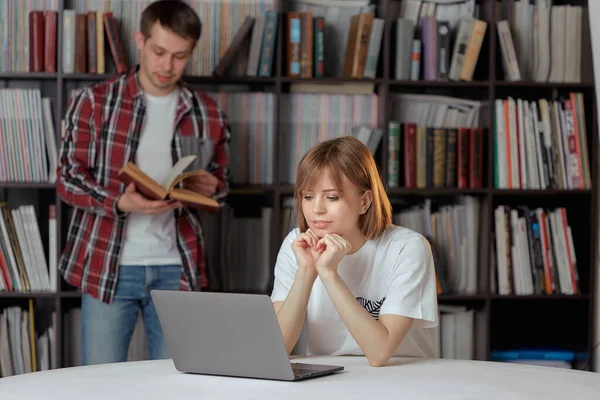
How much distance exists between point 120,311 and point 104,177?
42cm

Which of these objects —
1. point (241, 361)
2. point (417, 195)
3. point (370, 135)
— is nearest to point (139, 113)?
point (370, 135)

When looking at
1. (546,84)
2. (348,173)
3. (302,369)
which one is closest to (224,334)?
(302,369)

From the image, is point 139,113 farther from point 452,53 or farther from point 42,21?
point 452,53

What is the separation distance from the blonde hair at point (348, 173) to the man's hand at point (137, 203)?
66cm

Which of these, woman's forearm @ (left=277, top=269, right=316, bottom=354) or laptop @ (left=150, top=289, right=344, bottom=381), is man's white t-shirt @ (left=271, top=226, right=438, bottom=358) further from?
laptop @ (left=150, top=289, right=344, bottom=381)

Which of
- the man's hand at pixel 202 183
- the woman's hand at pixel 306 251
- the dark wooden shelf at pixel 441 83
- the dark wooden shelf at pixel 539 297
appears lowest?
the dark wooden shelf at pixel 539 297

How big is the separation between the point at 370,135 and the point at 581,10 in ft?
3.10

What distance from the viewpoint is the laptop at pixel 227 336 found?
1.43 meters

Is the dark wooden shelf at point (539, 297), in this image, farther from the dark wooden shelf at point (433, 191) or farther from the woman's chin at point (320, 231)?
the woman's chin at point (320, 231)


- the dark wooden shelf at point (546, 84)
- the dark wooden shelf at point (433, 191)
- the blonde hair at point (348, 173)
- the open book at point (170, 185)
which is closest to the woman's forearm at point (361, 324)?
the blonde hair at point (348, 173)

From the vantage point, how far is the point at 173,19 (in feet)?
8.55

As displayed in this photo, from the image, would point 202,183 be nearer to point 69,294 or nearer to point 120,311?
point 120,311

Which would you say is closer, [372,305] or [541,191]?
[372,305]

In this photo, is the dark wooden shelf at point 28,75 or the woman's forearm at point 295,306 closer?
the woman's forearm at point 295,306
